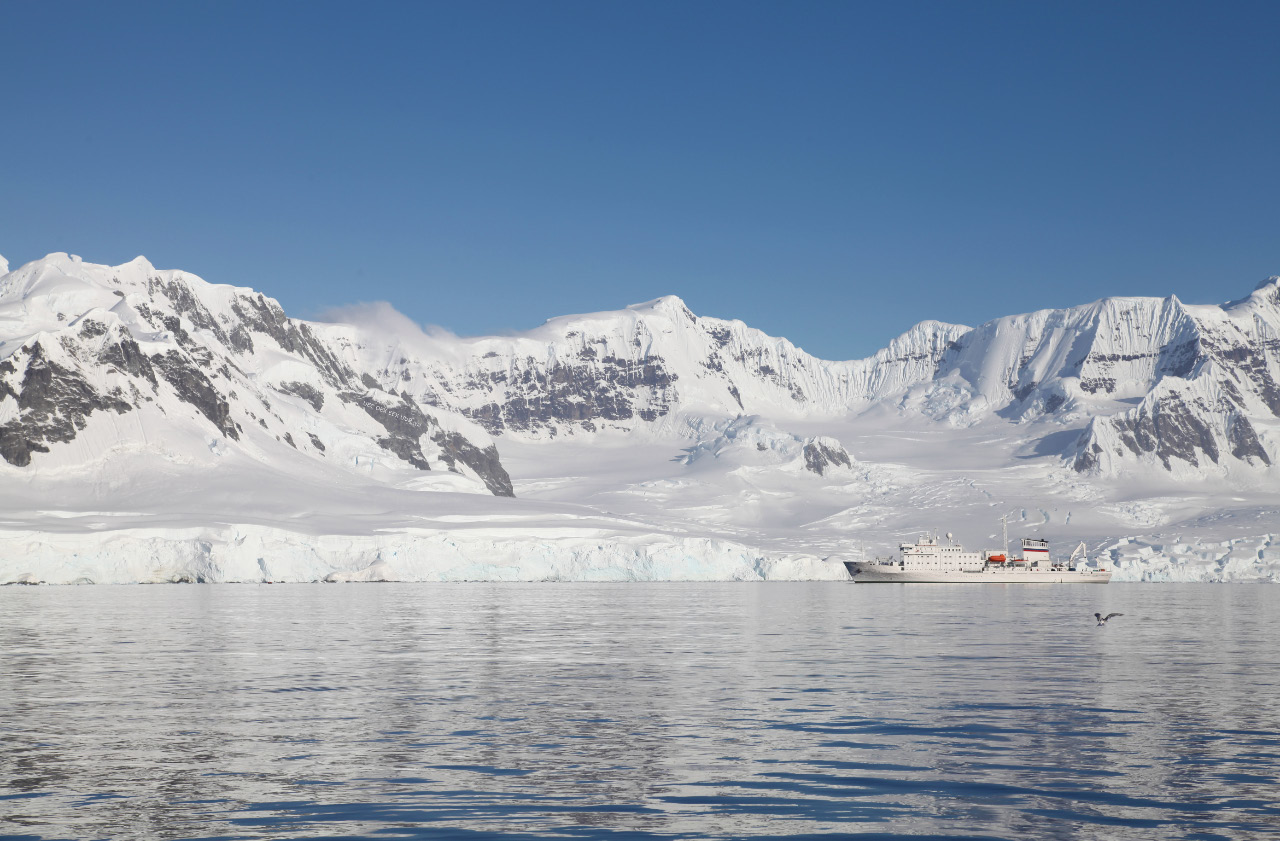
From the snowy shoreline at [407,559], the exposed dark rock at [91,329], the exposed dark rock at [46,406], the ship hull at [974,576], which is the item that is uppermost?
the exposed dark rock at [91,329]

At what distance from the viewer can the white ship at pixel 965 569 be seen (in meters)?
160

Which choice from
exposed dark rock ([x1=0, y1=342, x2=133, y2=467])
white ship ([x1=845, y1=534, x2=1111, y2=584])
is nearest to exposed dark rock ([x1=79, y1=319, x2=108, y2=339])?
exposed dark rock ([x1=0, y1=342, x2=133, y2=467])

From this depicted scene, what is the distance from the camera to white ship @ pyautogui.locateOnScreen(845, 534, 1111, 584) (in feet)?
524

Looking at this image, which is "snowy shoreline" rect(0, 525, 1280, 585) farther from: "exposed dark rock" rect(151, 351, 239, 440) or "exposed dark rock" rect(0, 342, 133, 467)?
"exposed dark rock" rect(151, 351, 239, 440)

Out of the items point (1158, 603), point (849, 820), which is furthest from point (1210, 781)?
point (1158, 603)

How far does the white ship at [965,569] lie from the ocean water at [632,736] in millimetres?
111077

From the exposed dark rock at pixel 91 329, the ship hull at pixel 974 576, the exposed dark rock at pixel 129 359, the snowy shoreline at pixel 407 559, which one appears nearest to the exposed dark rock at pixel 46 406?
the exposed dark rock at pixel 129 359

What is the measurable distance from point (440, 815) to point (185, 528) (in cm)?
11895

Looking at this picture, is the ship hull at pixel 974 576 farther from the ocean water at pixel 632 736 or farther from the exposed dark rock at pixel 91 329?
the exposed dark rock at pixel 91 329

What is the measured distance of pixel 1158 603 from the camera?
93562 mm

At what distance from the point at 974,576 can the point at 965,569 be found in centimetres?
233

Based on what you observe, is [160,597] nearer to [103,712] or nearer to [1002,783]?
[103,712]

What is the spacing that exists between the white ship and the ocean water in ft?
364

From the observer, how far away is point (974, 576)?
16300 centimetres
